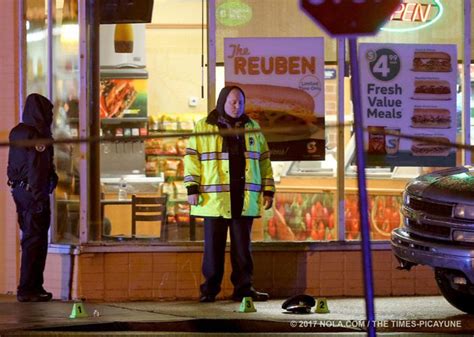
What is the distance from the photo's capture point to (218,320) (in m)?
9.92

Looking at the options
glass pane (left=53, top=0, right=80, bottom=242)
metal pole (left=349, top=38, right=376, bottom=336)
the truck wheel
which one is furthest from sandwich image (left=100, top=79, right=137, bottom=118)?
metal pole (left=349, top=38, right=376, bottom=336)

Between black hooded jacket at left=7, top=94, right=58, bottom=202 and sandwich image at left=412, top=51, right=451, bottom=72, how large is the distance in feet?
11.7

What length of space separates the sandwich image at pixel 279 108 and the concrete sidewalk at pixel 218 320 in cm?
171

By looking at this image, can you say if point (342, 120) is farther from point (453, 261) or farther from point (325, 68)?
point (453, 261)

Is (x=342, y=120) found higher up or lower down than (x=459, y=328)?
higher up

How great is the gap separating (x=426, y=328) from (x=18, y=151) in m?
4.07

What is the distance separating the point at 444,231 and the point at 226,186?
2299mm

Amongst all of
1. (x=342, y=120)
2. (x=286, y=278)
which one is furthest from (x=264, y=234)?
(x=342, y=120)

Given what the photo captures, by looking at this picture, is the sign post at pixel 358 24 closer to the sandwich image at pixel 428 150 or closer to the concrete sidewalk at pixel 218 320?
the concrete sidewalk at pixel 218 320

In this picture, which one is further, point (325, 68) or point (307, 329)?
point (325, 68)

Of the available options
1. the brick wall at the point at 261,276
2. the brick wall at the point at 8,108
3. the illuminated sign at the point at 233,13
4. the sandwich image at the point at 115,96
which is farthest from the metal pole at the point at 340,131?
Result: the brick wall at the point at 8,108

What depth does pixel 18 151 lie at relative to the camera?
11.3 m

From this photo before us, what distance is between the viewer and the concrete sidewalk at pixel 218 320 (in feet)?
31.3

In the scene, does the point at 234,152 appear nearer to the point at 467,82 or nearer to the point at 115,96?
the point at 115,96
